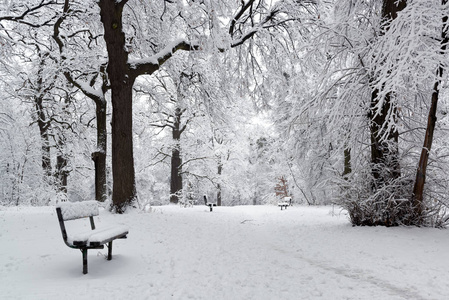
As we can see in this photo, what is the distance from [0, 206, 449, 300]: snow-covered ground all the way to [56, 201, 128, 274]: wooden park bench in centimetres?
41

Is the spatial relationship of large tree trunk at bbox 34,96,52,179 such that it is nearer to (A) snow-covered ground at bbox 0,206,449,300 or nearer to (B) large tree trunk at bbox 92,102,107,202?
(B) large tree trunk at bbox 92,102,107,202

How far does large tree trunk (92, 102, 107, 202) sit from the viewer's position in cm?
973

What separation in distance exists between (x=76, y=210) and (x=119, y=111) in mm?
4098

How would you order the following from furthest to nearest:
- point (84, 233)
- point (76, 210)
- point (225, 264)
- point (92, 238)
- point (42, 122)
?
point (42, 122) → point (225, 264) → point (76, 210) → point (84, 233) → point (92, 238)

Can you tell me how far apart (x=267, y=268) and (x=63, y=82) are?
11.4 metres

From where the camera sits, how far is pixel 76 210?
4641 mm

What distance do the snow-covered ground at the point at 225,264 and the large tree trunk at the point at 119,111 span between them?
943 mm

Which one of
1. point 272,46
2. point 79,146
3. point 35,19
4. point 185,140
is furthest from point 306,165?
point 35,19

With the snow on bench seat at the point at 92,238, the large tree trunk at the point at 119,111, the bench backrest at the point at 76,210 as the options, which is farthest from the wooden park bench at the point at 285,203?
the snow on bench seat at the point at 92,238

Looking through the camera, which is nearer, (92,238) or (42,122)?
(92,238)

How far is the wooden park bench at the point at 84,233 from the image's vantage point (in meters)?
3.94

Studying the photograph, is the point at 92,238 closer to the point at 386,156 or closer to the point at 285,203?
the point at 386,156

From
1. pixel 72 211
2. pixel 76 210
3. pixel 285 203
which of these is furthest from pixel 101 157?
pixel 285 203

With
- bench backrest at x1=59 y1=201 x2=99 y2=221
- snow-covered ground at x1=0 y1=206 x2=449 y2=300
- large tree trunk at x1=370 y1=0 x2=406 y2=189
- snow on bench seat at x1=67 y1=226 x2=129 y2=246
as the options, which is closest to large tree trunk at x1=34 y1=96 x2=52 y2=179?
snow-covered ground at x1=0 y1=206 x2=449 y2=300
